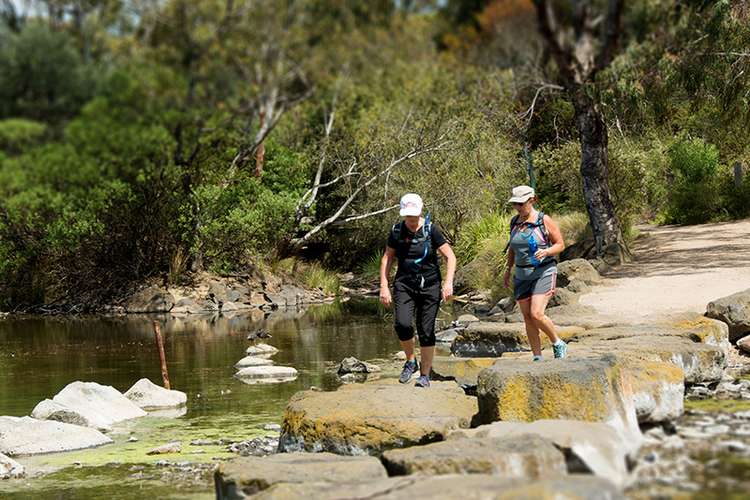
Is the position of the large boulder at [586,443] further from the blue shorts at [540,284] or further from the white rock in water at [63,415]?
the white rock in water at [63,415]

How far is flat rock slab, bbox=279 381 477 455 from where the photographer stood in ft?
26.3

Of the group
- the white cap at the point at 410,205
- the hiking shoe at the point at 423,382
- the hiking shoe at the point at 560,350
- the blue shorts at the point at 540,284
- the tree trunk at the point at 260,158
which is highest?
the tree trunk at the point at 260,158

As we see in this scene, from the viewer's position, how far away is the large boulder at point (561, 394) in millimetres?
7613

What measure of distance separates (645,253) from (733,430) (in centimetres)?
1489

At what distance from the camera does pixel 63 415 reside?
11414 millimetres

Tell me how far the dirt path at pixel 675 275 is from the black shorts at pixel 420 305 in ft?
17.1

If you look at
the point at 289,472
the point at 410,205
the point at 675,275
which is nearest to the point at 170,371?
the point at 410,205

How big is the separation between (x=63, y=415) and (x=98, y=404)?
512mm

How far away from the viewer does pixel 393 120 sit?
31.9 metres

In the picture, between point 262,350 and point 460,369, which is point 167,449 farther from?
point 262,350

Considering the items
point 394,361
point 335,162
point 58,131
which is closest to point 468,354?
point 394,361

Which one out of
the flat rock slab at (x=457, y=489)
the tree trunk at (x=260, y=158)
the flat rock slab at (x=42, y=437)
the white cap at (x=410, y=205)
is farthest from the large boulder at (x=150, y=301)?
the flat rock slab at (x=457, y=489)

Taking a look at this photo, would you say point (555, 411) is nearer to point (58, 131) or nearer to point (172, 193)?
point (58, 131)

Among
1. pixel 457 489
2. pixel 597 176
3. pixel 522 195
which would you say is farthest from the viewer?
pixel 597 176
